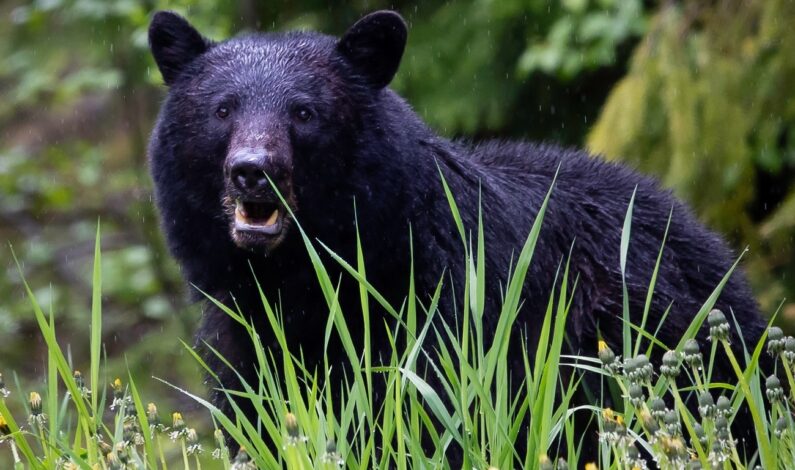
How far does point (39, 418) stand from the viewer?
2504 mm

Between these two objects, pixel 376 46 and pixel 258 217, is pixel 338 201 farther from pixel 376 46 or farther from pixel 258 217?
pixel 376 46

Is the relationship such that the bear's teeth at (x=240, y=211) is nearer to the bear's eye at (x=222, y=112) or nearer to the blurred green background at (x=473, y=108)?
the bear's eye at (x=222, y=112)

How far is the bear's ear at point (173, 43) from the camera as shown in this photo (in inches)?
166

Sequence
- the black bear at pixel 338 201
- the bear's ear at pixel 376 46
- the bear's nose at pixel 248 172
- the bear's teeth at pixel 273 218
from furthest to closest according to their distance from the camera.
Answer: the bear's ear at pixel 376 46 → the black bear at pixel 338 201 → the bear's teeth at pixel 273 218 → the bear's nose at pixel 248 172

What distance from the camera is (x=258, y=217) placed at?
3.71 m

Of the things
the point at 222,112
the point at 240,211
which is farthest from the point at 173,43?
the point at 240,211

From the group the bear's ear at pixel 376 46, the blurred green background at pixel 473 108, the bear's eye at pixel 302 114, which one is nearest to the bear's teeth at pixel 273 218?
the bear's eye at pixel 302 114

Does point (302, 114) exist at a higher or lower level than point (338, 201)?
higher

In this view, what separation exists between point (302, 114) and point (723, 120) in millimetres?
2707

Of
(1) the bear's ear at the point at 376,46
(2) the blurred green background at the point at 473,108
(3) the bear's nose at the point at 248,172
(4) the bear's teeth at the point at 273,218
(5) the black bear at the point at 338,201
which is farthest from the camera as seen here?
(2) the blurred green background at the point at 473,108

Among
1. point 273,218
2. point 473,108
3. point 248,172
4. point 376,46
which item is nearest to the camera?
point 248,172

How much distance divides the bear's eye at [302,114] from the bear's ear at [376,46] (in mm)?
292

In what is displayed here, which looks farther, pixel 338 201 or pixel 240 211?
pixel 338 201

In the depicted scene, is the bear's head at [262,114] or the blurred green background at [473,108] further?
the blurred green background at [473,108]
